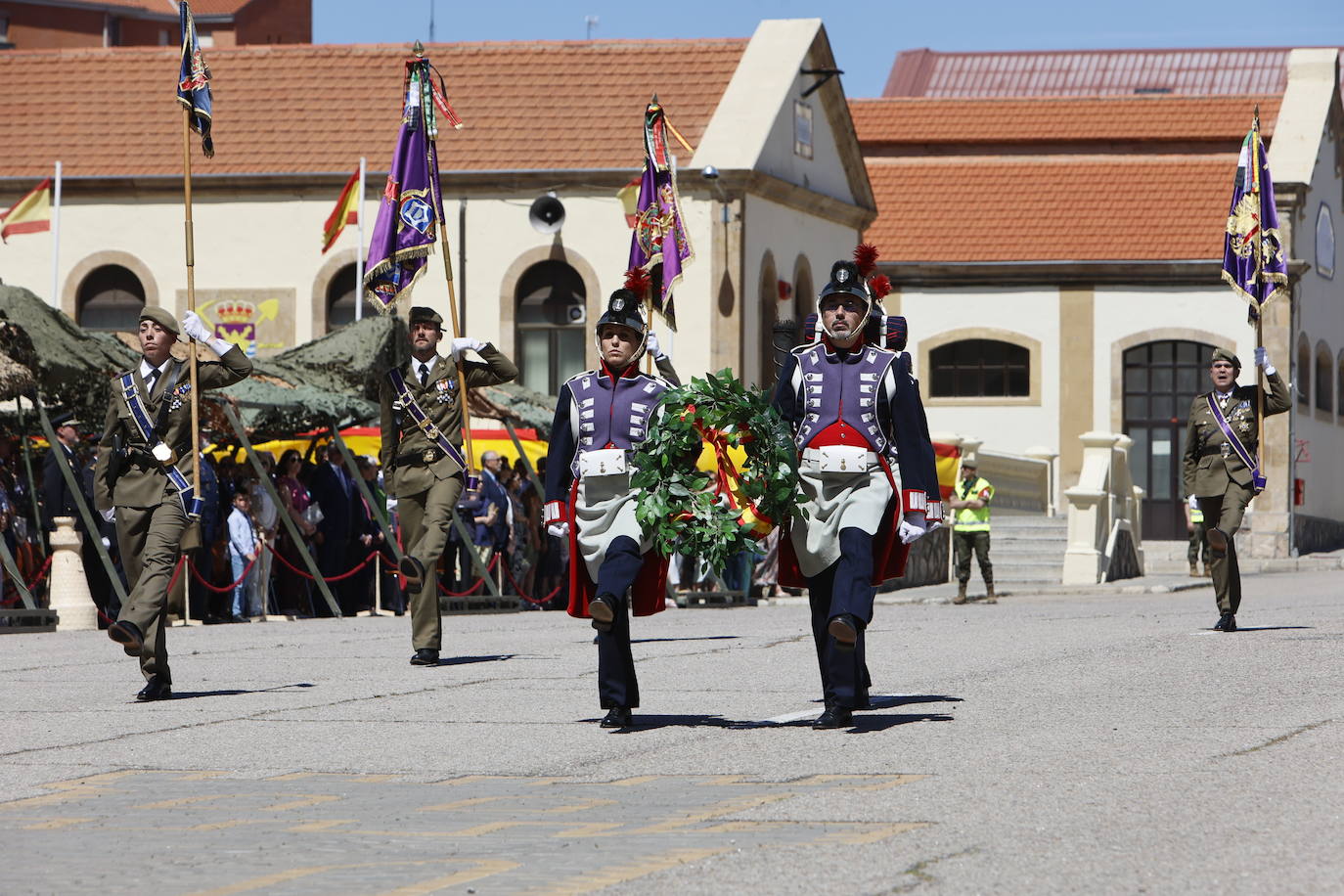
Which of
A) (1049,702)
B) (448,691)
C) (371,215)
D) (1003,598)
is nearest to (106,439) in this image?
(448,691)

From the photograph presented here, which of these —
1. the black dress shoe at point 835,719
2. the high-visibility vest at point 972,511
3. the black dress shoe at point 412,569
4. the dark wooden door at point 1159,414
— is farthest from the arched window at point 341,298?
the black dress shoe at point 835,719

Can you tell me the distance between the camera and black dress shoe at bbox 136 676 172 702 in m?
11.7

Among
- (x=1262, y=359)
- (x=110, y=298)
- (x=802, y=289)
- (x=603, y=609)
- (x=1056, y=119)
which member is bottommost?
(x=603, y=609)

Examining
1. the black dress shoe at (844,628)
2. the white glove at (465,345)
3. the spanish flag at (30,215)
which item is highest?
the spanish flag at (30,215)

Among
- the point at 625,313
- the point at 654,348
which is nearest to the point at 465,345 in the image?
the point at 654,348

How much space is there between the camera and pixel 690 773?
8.59 meters

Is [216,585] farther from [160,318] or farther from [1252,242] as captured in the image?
[1252,242]

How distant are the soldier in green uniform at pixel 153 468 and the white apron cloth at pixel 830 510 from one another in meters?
3.57

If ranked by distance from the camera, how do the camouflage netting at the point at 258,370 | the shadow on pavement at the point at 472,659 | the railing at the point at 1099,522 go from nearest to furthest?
the shadow on pavement at the point at 472,659 → the camouflage netting at the point at 258,370 → the railing at the point at 1099,522

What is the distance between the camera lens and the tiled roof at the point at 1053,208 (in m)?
46.7

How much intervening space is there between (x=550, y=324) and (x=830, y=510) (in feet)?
83.1

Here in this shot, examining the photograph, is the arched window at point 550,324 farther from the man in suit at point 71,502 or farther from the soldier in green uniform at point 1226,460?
the soldier in green uniform at point 1226,460

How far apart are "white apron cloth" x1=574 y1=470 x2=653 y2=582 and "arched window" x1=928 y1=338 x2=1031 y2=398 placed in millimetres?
37429

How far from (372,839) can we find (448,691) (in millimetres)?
5011
